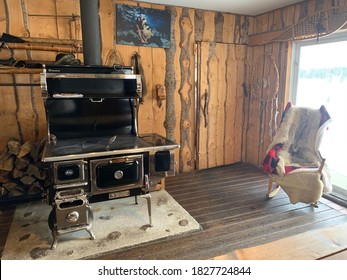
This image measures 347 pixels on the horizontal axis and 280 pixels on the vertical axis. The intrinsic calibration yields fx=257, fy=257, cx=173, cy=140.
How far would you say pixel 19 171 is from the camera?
2611 millimetres

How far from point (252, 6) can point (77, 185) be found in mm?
2962

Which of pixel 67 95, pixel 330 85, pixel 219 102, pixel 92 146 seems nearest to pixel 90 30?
pixel 67 95

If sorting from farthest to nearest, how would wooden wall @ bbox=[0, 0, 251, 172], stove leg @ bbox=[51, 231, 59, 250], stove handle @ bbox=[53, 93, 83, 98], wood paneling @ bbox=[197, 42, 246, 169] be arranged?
wood paneling @ bbox=[197, 42, 246, 169] → wooden wall @ bbox=[0, 0, 251, 172] → stove handle @ bbox=[53, 93, 83, 98] → stove leg @ bbox=[51, 231, 59, 250]

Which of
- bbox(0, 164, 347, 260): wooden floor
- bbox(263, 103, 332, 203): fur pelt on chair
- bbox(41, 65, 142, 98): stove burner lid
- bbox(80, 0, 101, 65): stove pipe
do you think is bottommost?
bbox(0, 164, 347, 260): wooden floor

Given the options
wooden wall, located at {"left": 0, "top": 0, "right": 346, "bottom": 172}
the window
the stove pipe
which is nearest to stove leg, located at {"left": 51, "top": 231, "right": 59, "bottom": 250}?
wooden wall, located at {"left": 0, "top": 0, "right": 346, "bottom": 172}

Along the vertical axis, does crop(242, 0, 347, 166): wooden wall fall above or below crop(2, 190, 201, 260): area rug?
above

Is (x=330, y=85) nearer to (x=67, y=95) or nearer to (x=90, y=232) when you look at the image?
(x=67, y=95)

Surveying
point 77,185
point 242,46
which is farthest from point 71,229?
point 242,46

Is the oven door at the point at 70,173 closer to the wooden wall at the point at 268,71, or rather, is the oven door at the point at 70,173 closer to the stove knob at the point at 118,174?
the stove knob at the point at 118,174

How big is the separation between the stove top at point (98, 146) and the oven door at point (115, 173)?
6 centimetres

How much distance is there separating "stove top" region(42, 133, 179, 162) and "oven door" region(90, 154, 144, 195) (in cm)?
6

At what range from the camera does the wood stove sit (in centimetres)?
193

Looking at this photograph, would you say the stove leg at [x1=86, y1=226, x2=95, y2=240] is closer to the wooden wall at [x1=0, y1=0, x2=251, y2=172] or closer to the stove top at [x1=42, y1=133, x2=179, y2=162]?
the stove top at [x1=42, y1=133, x2=179, y2=162]
